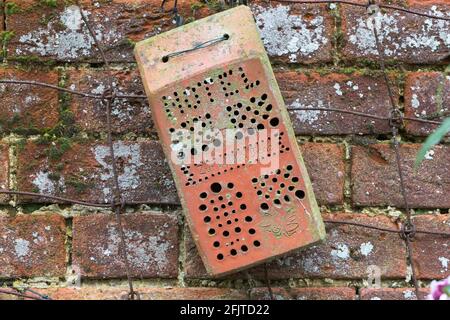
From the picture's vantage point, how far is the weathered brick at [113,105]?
4.90 ft

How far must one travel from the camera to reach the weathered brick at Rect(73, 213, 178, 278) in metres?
1.45

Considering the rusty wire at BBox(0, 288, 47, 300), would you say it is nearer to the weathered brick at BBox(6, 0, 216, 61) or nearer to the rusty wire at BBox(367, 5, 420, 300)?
the weathered brick at BBox(6, 0, 216, 61)

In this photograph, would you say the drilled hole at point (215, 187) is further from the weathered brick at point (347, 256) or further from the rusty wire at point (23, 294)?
the rusty wire at point (23, 294)

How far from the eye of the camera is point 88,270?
145 centimetres

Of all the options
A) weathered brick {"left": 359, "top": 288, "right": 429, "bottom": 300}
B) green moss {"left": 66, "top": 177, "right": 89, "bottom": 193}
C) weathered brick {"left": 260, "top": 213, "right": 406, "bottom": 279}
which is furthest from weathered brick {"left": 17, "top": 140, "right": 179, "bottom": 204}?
weathered brick {"left": 359, "top": 288, "right": 429, "bottom": 300}

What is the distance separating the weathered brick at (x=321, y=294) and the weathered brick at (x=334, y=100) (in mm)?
273

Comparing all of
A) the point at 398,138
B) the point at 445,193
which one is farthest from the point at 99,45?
the point at 445,193

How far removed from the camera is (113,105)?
4.90ft

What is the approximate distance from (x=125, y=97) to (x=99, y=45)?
0.38 feet

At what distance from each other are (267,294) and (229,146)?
0.28m

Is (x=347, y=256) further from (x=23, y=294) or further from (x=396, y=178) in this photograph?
(x=23, y=294)

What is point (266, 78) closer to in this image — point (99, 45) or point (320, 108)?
point (320, 108)

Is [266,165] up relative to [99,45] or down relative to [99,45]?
down

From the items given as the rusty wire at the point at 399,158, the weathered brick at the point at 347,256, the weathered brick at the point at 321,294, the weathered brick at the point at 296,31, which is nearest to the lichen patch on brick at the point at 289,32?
the weathered brick at the point at 296,31
